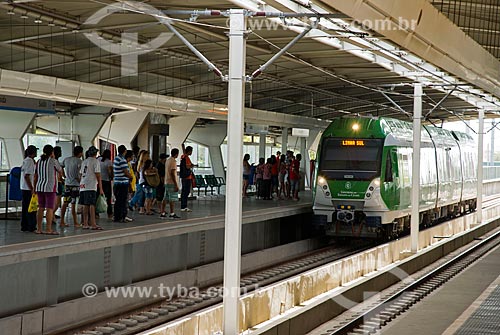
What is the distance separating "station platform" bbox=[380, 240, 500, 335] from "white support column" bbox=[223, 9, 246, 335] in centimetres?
286

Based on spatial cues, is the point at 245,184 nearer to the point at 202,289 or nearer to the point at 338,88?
the point at 338,88

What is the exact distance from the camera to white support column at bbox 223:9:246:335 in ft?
31.0

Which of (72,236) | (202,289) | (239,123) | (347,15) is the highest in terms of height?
(347,15)

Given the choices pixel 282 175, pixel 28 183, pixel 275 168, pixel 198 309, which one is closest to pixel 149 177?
pixel 28 183

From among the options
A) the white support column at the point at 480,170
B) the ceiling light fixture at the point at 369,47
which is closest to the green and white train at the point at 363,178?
the ceiling light fixture at the point at 369,47

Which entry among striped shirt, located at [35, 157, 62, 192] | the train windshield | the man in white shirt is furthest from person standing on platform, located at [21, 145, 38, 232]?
the train windshield

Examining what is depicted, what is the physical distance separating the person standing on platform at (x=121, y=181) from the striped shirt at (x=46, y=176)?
2.81 m

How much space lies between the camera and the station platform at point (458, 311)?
1132 cm

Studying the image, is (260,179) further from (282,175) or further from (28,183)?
(28,183)

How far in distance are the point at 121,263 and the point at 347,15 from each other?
7.33 meters

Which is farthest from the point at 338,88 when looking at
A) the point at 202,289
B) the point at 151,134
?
the point at 202,289

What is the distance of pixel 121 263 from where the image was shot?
15.4 meters

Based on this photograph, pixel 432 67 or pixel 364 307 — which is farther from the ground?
pixel 432 67

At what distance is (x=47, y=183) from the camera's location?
14.0 metres
